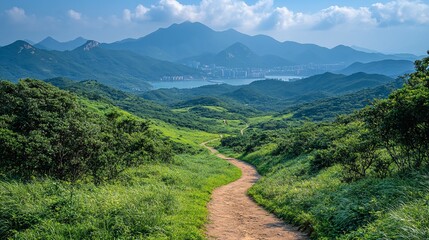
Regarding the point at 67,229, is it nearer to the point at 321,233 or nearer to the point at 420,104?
the point at 321,233

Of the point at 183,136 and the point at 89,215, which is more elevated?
the point at 89,215

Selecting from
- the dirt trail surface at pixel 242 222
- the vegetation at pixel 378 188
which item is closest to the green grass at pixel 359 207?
the vegetation at pixel 378 188

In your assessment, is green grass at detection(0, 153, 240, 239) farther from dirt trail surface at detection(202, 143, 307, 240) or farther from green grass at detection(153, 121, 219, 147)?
green grass at detection(153, 121, 219, 147)

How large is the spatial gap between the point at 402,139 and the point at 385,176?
2.05 metres

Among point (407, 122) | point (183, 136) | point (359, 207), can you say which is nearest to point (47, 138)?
point (359, 207)

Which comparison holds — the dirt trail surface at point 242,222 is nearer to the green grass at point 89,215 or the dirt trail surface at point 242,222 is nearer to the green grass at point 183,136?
the green grass at point 89,215

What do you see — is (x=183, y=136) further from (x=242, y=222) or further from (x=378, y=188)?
(x=378, y=188)

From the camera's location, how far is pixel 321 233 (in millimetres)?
11125

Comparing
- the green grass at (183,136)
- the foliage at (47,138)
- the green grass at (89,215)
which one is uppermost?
the foliage at (47,138)

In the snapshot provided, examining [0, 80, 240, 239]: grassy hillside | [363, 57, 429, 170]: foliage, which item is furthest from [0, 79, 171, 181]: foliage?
[363, 57, 429, 170]: foliage

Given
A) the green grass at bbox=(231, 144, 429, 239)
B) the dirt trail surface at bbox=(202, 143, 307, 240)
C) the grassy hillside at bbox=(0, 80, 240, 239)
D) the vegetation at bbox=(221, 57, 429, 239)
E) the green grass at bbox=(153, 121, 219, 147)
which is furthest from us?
the green grass at bbox=(153, 121, 219, 147)

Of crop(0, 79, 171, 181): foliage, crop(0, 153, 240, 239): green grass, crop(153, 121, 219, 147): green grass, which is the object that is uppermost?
crop(0, 79, 171, 181): foliage

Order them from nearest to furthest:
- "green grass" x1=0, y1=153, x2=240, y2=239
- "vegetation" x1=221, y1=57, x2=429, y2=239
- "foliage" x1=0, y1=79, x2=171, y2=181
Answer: "vegetation" x1=221, y1=57, x2=429, y2=239 < "green grass" x1=0, y1=153, x2=240, y2=239 < "foliage" x1=0, y1=79, x2=171, y2=181

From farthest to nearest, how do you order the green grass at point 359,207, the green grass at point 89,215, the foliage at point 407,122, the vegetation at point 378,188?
the foliage at point 407,122 → the green grass at point 89,215 → the vegetation at point 378,188 → the green grass at point 359,207
